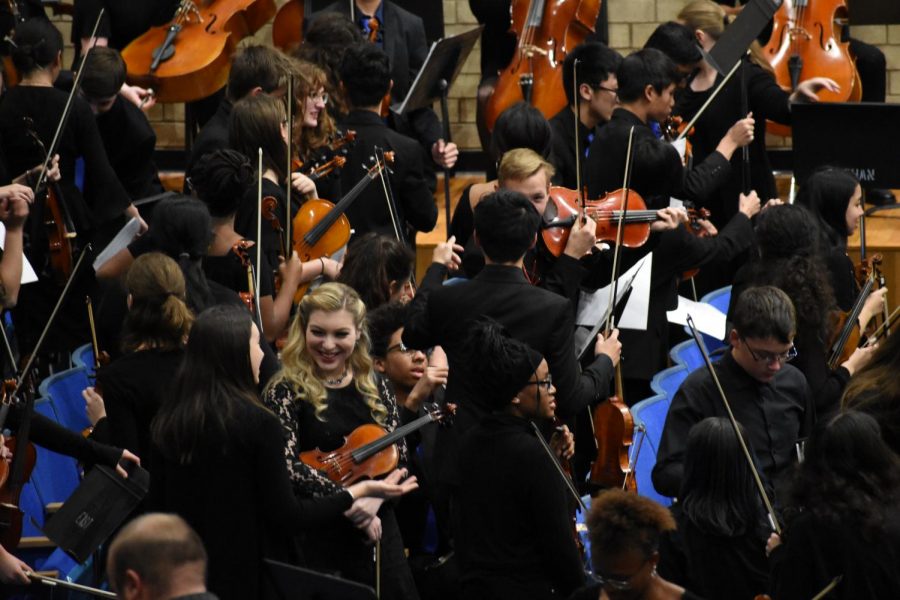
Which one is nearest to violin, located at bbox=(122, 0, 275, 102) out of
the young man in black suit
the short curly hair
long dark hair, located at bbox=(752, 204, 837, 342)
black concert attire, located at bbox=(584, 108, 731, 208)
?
the young man in black suit

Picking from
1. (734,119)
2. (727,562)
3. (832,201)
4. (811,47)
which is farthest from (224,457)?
(811,47)

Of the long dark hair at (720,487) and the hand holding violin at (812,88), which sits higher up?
the long dark hair at (720,487)

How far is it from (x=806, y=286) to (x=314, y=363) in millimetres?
1743

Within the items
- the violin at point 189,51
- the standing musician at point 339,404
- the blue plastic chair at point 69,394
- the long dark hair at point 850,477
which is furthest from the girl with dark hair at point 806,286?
the violin at point 189,51

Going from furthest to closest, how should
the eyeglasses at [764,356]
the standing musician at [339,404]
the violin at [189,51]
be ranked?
the violin at [189,51]
the eyeglasses at [764,356]
the standing musician at [339,404]

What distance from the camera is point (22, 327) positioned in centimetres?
621

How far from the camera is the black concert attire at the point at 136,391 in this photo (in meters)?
4.03

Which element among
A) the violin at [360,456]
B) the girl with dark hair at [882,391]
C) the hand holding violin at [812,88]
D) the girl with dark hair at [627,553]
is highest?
the girl with dark hair at [627,553]

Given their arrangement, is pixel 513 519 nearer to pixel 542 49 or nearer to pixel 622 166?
pixel 622 166

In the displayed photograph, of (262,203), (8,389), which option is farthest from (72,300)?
(8,389)

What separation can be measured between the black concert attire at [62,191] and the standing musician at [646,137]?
1783 millimetres

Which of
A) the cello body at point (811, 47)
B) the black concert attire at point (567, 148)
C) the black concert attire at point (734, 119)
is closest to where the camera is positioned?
the black concert attire at point (567, 148)

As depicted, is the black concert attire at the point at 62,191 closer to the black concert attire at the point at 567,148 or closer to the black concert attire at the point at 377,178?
the black concert attire at the point at 377,178

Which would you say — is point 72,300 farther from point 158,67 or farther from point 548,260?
point 548,260
